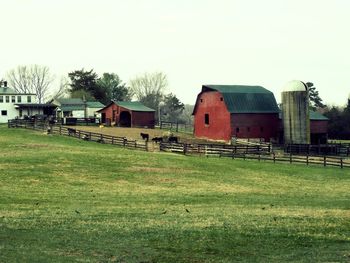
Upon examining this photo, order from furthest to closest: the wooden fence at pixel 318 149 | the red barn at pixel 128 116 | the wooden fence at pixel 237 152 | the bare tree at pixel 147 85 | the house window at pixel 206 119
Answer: the bare tree at pixel 147 85, the red barn at pixel 128 116, the house window at pixel 206 119, the wooden fence at pixel 318 149, the wooden fence at pixel 237 152

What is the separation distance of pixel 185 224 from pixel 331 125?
273 ft

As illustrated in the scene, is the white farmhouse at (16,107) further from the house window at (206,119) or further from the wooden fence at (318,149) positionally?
the wooden fence at (318,149)

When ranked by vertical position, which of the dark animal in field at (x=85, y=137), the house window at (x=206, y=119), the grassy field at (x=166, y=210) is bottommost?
the grassy field at (x=166, y=210)

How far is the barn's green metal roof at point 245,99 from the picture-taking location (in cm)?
7269

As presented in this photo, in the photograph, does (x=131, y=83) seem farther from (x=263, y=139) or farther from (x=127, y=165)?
(x=127, y=165)

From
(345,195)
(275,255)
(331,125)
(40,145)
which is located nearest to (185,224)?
(275,255)

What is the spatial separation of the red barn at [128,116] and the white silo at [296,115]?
26.5m

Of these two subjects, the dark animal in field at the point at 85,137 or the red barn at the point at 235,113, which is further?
the red barn at the point at 235,113

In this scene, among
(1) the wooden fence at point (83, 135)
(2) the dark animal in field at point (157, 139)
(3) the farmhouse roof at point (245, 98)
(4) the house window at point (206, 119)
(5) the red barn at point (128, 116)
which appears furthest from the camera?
(5) the red barn at point (128, 116)

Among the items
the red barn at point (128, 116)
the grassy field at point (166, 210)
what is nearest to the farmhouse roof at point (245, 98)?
the red barn at point (128, 116)

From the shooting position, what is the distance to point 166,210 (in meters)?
21.9

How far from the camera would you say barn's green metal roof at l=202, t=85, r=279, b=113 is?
7269 cm

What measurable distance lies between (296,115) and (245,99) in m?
8.25

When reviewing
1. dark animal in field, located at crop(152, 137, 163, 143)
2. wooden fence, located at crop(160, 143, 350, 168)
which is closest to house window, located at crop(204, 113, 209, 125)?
dark animal in field, located at crop(152, 137, 163, 143)
